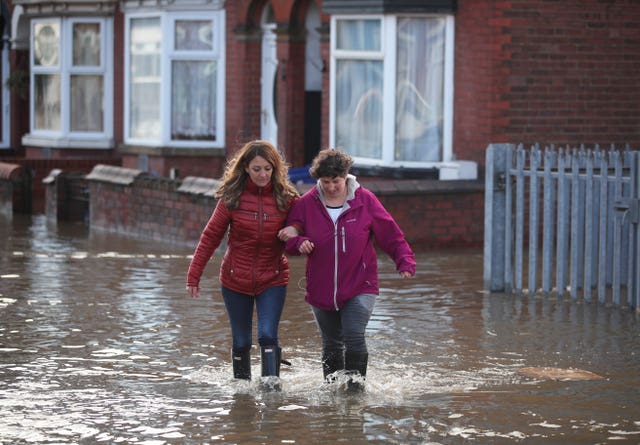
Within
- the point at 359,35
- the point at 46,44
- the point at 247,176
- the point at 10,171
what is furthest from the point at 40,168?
the point at 247,176

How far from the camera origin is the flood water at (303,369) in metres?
7.64

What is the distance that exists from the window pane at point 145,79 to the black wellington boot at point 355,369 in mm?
14714

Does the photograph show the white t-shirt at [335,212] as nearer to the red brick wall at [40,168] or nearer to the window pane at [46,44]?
the red brick wall at [40,168]

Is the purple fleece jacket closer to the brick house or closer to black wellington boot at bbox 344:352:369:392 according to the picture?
black wellington boot at bbox 344:352:369:392

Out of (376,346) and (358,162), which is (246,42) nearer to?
(358,162)

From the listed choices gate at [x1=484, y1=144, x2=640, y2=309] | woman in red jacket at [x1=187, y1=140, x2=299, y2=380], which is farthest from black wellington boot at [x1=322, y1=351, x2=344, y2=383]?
gate at [x1=484, y1=144, x2=640, y2=309]

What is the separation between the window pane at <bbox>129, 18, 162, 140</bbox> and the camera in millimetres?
22875

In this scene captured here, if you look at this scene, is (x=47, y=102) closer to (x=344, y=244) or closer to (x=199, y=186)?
(x=199, y=186)

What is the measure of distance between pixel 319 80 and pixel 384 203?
5566 millimetres

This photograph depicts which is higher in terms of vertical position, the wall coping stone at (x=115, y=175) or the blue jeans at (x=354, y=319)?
the wall coping stone at (x=115, y=175)

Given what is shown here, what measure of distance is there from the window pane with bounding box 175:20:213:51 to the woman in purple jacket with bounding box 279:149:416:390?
14.1 m

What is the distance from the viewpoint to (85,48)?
25.4 metres

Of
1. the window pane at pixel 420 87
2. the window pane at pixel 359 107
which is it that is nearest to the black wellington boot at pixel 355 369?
the window pane at pixel 420 87

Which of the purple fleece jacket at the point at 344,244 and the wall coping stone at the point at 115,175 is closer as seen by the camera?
the purple fleece jacket at the point at 344,244
